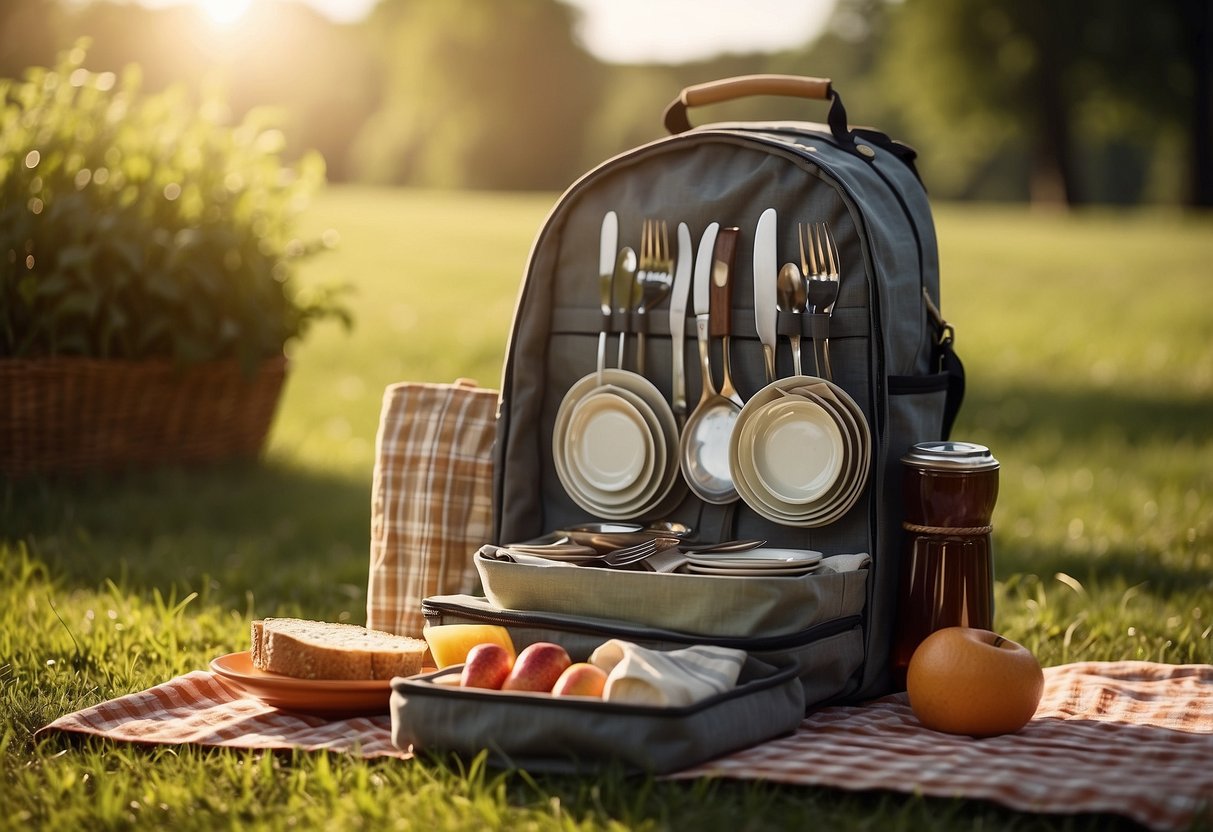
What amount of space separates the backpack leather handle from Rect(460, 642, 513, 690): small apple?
1555mm

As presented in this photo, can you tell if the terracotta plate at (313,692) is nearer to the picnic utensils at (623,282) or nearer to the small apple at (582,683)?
the small apple at (582,683)

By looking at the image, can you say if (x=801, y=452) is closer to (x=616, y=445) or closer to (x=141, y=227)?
(x=616, y=445)

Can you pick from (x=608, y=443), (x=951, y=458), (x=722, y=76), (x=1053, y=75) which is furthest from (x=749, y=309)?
(x=722, y=76)

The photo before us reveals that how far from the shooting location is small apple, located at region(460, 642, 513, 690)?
2.53 m

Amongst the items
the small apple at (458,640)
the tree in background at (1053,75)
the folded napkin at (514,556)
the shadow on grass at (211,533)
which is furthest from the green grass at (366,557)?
the tree in background at (1053,75)

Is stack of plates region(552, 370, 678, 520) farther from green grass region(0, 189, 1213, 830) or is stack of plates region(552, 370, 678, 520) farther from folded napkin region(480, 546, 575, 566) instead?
green grass region(0, 189, 1213, 830)

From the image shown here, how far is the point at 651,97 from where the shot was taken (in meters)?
49.9

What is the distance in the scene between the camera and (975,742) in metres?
2.61

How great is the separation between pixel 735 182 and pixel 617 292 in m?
0.42

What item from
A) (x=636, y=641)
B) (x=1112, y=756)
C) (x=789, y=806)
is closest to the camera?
(x=789, y=806)

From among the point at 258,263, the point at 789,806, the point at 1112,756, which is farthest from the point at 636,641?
the point at 258,263

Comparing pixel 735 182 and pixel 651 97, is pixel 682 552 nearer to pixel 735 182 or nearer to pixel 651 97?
pixel 735 182

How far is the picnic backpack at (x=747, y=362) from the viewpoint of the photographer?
2730 millimetres

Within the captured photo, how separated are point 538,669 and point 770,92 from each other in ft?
5.92
